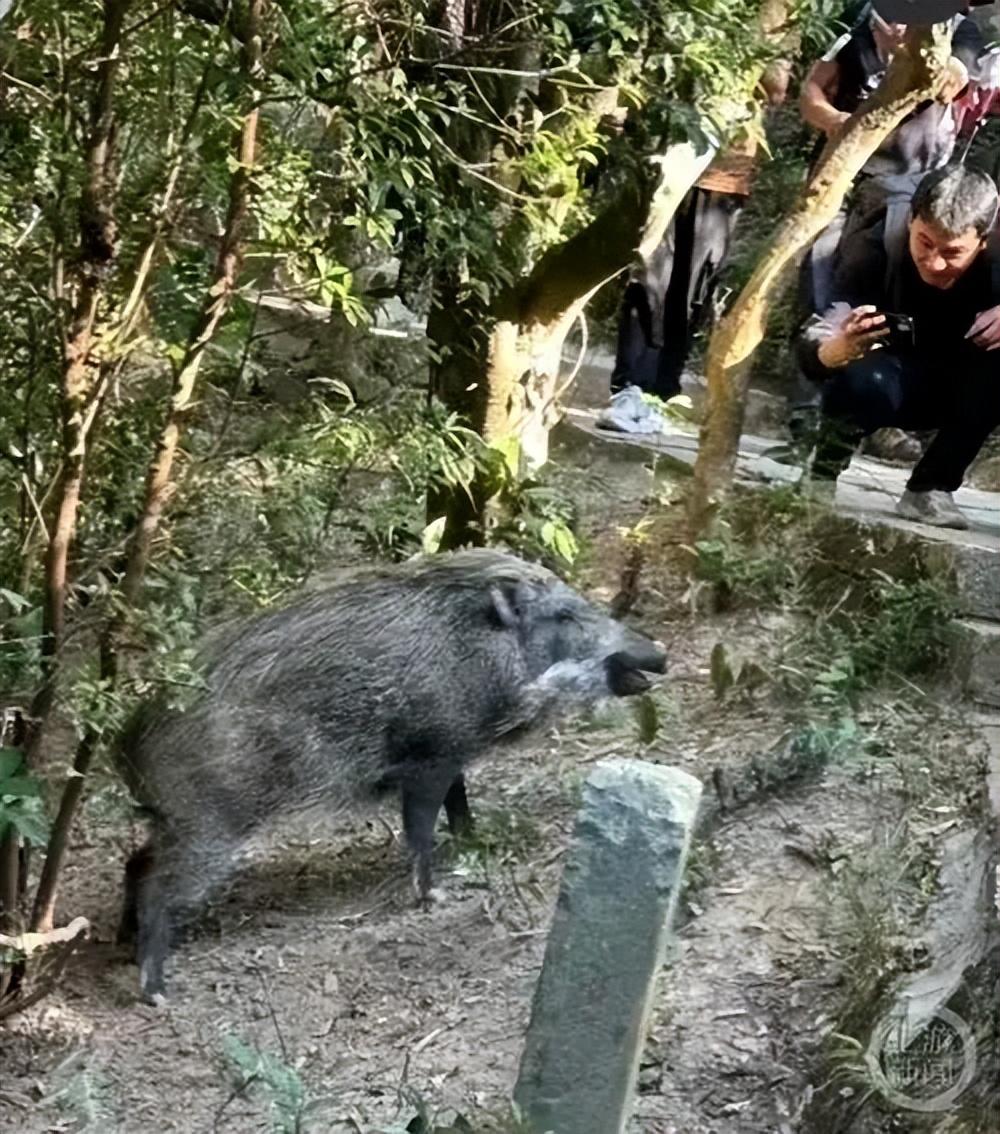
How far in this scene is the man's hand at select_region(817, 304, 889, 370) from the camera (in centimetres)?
241

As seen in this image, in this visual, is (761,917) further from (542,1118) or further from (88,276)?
(88,276)

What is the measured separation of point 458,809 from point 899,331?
3.07 ft

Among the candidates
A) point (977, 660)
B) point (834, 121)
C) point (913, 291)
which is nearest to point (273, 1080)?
point (977, 660)

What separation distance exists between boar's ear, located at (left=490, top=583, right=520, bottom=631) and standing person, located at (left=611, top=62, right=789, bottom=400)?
54 cm

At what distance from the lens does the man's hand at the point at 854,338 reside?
2414 mm

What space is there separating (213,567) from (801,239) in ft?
3.29

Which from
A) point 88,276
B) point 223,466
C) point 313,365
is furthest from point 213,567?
point 88,276

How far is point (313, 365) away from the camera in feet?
7.59

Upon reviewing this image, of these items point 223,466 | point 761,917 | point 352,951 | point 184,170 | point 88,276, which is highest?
point 184,170

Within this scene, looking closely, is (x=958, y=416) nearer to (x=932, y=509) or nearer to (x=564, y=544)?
(x=932, y=509)

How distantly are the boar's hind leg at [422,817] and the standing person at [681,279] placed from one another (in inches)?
30.1

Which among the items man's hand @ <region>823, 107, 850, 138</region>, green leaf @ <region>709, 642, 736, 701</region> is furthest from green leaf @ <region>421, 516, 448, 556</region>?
man's hand @ <region>823, 107, 850, 138</region>

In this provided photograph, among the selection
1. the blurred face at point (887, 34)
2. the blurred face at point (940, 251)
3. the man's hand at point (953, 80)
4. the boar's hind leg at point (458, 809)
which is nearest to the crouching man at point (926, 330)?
the blurred face at point (940, 251)

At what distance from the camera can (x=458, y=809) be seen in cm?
223
